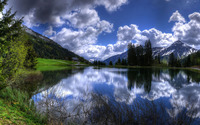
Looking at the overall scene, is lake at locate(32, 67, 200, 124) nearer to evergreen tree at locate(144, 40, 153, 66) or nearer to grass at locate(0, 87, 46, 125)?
grass at locate(0, 87, 46, 125)

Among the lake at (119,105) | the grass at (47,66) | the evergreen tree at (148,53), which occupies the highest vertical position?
the evergreen tree at (148,53)

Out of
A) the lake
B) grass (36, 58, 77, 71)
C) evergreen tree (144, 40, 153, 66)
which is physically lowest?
the lake

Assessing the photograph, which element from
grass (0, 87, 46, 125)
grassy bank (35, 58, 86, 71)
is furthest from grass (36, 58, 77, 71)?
grass (0, 87, 46, 125)

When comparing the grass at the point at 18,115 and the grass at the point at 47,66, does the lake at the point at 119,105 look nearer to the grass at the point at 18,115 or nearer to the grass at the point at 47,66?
the grass at the point at 18,115

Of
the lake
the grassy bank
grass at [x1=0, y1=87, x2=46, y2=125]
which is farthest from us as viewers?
the grassy bank

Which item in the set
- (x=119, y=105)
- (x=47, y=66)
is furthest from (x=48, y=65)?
(x=119, y=105)

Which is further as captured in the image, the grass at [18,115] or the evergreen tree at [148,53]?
the evergreen tree at [148,53]

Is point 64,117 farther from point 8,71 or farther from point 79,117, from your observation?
point 8,71

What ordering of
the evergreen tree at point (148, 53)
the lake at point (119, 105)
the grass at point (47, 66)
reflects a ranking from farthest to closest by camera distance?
the evergreen tree at point (148, 53), the grass at point (47, 66), the lake at point (119, 105)

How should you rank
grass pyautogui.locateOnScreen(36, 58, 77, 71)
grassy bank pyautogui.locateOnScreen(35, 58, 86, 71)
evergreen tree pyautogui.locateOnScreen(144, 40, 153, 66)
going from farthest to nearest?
evergreen tree pyautogui.locateOnScreen(144, 40, 153, 66), grassy bank pyautogui.locateOnScreen(35, 58, 86, 71), grass pyautogui.locateOnScreen(36, 58, 77, 71)

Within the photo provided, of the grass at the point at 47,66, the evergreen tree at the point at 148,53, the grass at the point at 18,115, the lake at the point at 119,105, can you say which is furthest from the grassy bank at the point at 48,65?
the evergreen tree at the point at 148,53

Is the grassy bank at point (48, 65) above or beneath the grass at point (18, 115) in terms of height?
above

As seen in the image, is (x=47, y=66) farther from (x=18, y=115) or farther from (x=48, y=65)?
(x=18, y=115)

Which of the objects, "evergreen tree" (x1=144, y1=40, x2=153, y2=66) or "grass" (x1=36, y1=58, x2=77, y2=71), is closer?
"grass" (x1=36, y1=58, x2=77, y2=71)
